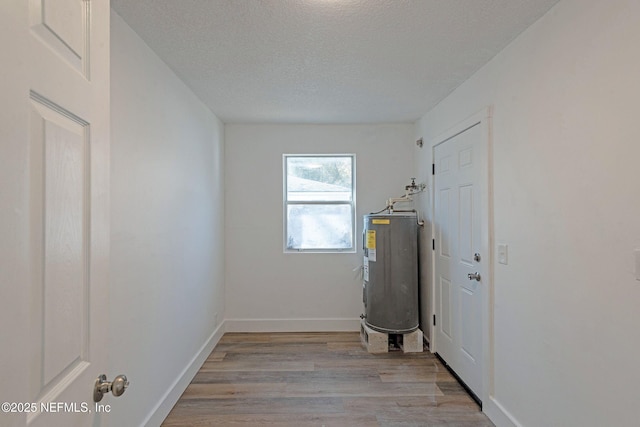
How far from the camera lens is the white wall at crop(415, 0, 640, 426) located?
1.23 m

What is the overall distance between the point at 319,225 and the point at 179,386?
2.10m

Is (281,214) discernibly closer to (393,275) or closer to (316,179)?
(316,179)

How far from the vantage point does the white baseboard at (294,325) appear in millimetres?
3592

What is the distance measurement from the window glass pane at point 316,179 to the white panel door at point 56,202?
285 cm

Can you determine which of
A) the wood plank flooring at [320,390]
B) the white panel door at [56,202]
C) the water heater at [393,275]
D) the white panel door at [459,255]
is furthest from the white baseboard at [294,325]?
the white panel door at [56,202]

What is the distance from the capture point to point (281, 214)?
3631 millimetres

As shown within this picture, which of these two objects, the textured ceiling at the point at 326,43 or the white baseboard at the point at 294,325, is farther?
the white baseboard at the point at 294,325

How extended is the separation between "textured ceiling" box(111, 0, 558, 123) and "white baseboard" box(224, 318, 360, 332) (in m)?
2.42

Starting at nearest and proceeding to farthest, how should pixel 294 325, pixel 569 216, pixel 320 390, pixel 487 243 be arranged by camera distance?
pixel 569 216 → pixel 487 243 → pixel 320 390 → pixel 294 325

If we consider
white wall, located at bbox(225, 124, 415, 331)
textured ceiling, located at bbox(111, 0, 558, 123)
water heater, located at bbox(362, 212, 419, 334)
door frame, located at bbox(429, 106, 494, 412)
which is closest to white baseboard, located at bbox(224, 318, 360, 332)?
white wall, located at bbox(225, 124, 415, 331)

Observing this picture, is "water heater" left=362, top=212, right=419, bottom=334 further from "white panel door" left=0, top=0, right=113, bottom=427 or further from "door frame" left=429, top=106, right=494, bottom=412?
"white panel door" left=0, top=0, right=113, bottom=427

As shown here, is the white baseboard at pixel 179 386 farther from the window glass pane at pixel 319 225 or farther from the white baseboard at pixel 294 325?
the window glass pane at pixel 319 225

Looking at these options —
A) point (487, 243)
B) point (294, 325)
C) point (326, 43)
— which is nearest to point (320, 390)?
point (294, 325)

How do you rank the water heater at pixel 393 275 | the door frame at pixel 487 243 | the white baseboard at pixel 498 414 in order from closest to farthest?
the white baseboard at pixel 498 414
the door frame at pixel 487 243
the water heater at pixel 393 275
